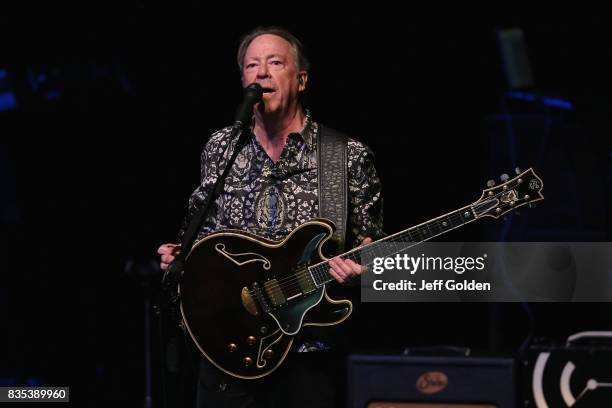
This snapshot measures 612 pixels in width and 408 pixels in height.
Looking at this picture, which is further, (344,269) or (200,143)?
(200,143)

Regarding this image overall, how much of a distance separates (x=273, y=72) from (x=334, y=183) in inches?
17.3

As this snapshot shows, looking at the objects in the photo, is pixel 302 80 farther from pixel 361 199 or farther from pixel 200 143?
pixel 200 143

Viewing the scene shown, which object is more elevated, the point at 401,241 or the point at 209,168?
the point at 209,168

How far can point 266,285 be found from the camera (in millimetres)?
3195

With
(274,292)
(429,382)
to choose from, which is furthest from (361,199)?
(429,382)

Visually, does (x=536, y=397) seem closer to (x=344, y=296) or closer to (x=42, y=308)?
(x=344, y=296)

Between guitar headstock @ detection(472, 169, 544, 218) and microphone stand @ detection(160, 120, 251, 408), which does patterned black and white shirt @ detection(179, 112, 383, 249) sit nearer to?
microphone stand @ detection(160, 120, 251, 408)

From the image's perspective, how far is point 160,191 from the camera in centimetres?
528

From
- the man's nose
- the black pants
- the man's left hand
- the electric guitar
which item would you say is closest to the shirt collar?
the man's nose

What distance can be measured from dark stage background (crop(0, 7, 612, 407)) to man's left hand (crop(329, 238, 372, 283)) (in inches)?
68.6

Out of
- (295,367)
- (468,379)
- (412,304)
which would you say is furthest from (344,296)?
(412,304)

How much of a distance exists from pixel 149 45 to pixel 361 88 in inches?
46.5

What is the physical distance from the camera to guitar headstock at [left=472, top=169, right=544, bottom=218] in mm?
3217

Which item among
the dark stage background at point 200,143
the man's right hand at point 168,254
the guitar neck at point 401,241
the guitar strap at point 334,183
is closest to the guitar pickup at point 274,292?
the guitar neck at point 401,241
